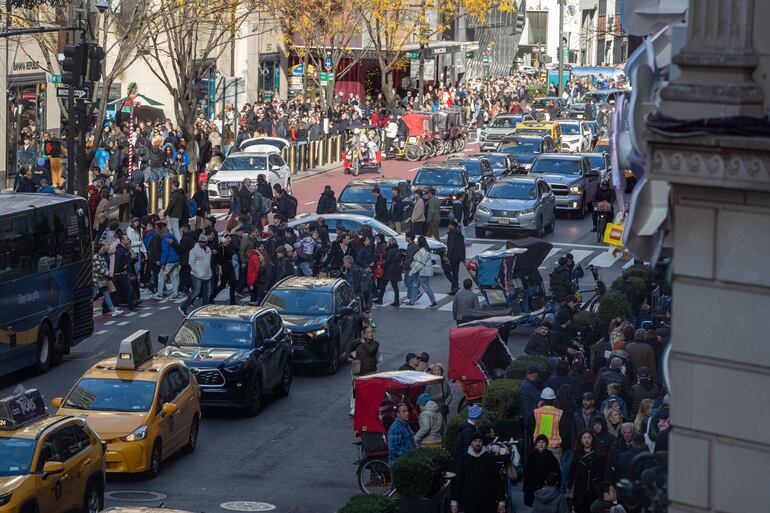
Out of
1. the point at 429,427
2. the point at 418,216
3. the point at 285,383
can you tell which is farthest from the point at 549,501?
the point at 418,216

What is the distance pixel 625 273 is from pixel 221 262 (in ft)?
26.7

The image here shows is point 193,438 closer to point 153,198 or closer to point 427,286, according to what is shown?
point 427,286

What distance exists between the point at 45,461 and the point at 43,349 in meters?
9.36

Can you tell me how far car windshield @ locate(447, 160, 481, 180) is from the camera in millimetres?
46844

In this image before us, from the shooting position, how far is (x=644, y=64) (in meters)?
8.94

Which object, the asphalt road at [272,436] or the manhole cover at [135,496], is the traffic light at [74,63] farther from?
the manhole cover at [135,496]

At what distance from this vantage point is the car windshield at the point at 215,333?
22.4 metres

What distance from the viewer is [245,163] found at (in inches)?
1769

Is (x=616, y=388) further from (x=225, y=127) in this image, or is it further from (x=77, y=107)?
(x=225, y=127)

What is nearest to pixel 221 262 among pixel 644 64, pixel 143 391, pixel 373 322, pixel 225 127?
pixel 373 322

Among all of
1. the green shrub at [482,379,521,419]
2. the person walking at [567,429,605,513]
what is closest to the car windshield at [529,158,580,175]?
the green shrub at [482,379,521,419]

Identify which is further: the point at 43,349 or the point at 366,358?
the point at 43,349

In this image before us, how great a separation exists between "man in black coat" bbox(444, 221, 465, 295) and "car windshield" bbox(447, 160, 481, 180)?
14.3 m

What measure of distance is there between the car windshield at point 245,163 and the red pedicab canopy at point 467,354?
24077 millimetres
